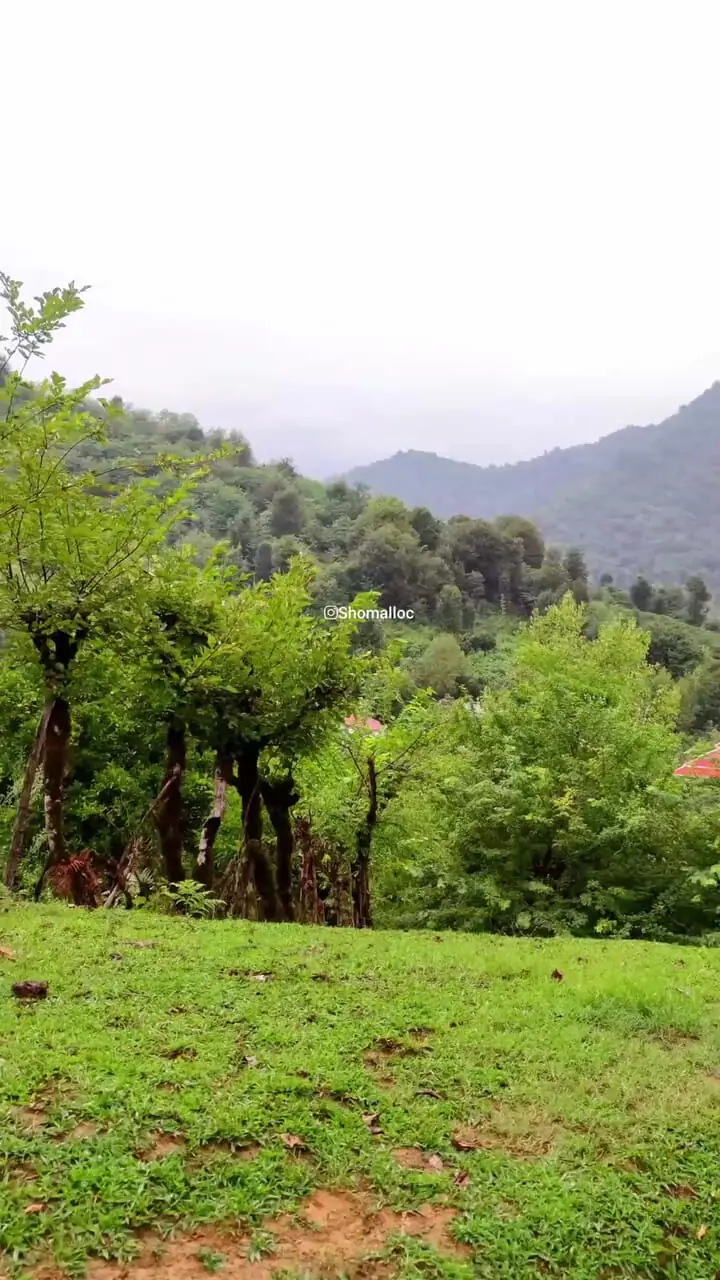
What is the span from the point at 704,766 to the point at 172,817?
8710mm

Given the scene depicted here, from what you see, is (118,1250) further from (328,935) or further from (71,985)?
(328,935)

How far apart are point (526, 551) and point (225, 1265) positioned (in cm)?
7432

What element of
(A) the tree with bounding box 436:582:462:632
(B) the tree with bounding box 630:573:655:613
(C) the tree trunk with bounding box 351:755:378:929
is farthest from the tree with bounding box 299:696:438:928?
(B) the tree with bounding box 630:573:655:613

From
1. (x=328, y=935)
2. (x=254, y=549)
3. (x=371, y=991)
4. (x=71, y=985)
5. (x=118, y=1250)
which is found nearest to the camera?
(x=118, y=1250)

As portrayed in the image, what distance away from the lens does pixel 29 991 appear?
5.45m

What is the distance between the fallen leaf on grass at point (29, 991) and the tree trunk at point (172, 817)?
5.16m

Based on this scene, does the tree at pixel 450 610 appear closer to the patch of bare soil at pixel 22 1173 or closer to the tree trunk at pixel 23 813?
the tree trunk at pixel 23 813

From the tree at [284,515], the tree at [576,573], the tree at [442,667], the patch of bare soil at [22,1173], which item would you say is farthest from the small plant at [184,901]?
the tree at [284,515]

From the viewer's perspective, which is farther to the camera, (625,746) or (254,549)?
(254,549)

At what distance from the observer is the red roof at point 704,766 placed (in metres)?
13.0

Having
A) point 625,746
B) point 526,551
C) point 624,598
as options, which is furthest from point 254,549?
point 625,746

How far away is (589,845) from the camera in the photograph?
1136 centimetres

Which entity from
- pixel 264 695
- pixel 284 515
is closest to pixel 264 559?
pixel 284 515

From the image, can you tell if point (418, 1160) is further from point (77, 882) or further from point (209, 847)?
point (209, 847)
